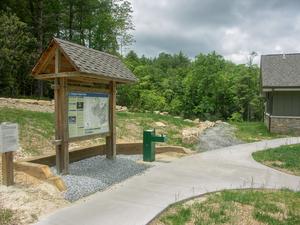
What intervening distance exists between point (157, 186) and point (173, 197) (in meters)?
0.80

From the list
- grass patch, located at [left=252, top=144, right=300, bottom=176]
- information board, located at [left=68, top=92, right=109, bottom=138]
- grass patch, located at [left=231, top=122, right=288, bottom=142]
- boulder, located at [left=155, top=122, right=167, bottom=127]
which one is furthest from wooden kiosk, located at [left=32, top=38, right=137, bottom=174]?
grass patch, located at [left=231, top=122, right=288, bottom=142]

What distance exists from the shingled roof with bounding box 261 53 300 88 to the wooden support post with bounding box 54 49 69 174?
511 inches

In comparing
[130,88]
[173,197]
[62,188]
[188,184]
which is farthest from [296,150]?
[130,88]

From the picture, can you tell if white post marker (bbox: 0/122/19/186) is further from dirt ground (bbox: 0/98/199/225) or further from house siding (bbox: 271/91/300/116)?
house siding (bbox: 271/91/300/116)

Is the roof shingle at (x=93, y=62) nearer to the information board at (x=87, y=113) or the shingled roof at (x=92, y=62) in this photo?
the shingled roof at (x=92, y=62)

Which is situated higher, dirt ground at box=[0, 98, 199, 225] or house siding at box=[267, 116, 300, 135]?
house siding at box=[267, 116, 300, 135]

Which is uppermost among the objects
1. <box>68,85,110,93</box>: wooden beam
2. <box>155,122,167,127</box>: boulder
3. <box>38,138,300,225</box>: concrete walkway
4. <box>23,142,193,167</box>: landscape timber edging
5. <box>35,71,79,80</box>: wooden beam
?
<box>35,71,79,80</box>: wooden beam

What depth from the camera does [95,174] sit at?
7.45 m

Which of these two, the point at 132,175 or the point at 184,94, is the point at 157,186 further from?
the point at 184,94

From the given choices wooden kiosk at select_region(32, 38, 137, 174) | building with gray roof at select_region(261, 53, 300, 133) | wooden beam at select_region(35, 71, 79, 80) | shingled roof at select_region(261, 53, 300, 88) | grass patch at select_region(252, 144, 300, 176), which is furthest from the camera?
shingled roof at select_region(261, 53, 300, 88)

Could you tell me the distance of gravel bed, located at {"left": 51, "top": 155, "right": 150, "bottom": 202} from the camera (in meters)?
6.34

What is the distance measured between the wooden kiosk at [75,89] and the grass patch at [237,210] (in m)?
3.00

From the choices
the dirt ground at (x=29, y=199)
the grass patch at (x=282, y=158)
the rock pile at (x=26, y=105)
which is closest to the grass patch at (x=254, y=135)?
the grass patch at (x=282, y=158)

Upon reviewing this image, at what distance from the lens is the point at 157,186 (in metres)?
6.84
